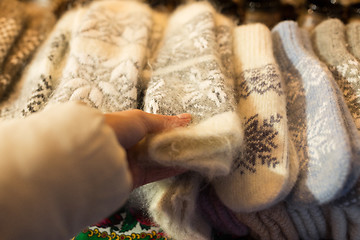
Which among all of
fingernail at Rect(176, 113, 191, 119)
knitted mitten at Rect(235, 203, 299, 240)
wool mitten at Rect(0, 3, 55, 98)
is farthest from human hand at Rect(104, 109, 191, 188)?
wool mitten at Rect(0, 3, 55, 98)

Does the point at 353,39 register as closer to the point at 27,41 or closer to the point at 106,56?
the point at 106,56

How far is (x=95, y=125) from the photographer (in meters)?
0.26

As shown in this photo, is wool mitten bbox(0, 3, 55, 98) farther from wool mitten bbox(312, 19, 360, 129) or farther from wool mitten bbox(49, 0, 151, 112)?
wool mitten bbox(312, 19, 360, 129)

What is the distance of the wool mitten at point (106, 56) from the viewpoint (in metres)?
0.44

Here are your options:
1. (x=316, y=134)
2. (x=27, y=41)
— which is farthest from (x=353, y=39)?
(x=27, y=41)

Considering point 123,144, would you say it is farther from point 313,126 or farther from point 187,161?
point 313,126

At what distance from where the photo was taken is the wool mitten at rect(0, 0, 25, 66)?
1.85 feet

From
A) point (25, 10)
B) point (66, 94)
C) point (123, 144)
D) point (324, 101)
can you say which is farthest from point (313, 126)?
point (25, 10)

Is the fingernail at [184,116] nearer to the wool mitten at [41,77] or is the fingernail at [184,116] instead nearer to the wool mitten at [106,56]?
the wool mitten at [106,56]

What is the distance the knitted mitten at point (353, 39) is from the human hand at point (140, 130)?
34cm

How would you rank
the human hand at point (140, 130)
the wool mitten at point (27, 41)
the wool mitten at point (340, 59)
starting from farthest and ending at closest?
the wool mitten at point (27, 41) < the wool mitten at point (340, 59) < the human hand at point (140, 130)

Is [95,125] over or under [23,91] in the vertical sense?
over

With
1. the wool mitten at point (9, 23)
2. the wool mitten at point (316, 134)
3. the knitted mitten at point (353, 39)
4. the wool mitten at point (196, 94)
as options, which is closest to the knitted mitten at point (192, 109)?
the wool mitten at point (196, 94)

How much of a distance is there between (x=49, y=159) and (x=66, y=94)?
0.68 ft
